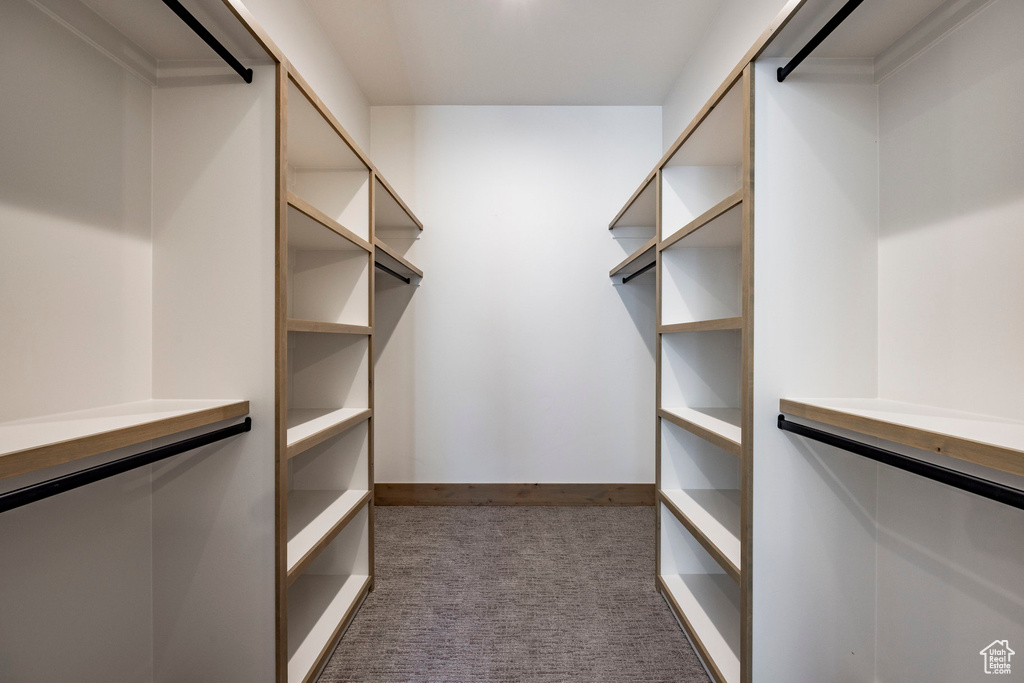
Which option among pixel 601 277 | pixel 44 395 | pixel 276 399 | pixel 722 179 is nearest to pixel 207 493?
pixel 276 399

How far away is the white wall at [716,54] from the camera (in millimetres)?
1654

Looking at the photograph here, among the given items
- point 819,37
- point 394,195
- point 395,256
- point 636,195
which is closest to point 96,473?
point 395,256

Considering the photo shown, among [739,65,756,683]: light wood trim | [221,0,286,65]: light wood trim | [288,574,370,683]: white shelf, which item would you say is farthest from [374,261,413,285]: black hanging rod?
[739,65,756,683]: light wood trim

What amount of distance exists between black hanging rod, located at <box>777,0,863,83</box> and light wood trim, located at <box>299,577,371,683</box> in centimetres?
207

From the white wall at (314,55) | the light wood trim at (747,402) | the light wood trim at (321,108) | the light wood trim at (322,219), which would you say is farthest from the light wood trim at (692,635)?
the white wall at (314,55)

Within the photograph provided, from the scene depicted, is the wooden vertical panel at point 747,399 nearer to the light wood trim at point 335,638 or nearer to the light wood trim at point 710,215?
the light wood trim at point 710,215

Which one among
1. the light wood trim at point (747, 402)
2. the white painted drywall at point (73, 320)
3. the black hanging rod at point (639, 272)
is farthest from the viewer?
the black hanging rod at point (639, 272)

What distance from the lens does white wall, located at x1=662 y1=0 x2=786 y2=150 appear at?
5.43 ft

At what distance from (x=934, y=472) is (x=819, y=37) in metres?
0.99

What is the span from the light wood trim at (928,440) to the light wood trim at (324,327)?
137cm

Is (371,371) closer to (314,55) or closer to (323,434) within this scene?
(323,434)

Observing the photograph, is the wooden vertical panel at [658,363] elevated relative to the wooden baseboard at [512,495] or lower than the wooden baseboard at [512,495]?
elevated

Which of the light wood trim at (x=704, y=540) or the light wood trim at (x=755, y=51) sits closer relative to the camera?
the light wood trim at (x=755, y=51)

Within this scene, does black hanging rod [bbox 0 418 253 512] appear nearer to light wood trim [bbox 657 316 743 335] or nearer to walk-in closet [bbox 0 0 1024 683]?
walk-in closet [bbox 0 0 1024 683]
